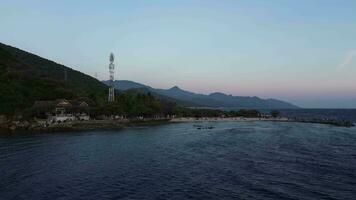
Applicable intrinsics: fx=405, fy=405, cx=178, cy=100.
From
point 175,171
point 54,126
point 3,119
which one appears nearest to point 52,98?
point 3,119

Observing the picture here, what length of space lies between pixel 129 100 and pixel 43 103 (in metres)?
34.0

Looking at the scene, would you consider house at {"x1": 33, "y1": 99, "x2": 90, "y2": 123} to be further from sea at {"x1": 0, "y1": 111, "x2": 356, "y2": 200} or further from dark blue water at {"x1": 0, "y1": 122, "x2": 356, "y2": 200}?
sea at {"x1": 0, "y1": 111, "x2": 356, "y2": 200}

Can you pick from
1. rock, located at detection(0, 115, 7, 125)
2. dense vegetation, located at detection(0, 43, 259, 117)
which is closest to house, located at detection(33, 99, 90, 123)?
dense vegetation, located at detection(0, 43, 259, 117)

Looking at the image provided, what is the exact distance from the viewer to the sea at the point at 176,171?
3394 centimetres

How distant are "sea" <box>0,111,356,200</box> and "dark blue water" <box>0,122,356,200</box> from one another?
3.1 inches

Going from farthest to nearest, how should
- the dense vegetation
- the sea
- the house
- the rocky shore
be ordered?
the dense vegetation → the house → the rocky shore → the sea

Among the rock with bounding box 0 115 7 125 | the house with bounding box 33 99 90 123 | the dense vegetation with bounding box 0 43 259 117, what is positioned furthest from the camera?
the dense vegetation with bounding box 0 43 259 117

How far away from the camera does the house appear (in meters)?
116

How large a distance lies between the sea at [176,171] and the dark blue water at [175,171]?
0.08m

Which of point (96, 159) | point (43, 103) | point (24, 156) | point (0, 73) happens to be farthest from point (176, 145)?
point (0, 73)

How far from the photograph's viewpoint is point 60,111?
4673 inches

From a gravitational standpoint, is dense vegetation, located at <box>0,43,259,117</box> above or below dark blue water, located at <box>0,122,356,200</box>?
above

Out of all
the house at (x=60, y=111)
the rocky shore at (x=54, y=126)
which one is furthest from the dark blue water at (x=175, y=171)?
the house at (x=60, y=111)

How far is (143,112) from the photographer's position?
5546 inches
